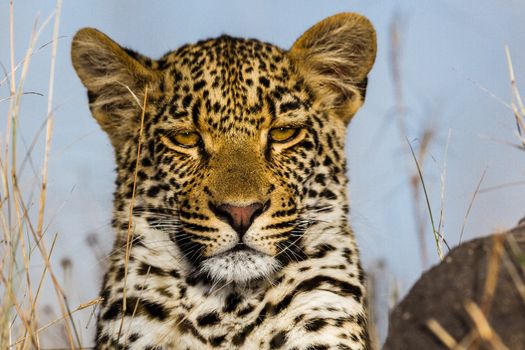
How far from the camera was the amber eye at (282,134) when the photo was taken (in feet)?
20.0

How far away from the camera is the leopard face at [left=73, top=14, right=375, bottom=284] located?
216 inches

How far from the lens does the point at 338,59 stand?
22.3 ft

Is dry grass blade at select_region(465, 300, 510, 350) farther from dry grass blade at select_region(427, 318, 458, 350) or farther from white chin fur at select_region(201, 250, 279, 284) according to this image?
white chin fur at select_region(201, 250, 279, 284)

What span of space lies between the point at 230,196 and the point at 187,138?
0.89m

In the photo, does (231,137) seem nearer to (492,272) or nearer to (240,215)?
(240,215)

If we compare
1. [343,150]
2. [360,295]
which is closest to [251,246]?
[360,295]

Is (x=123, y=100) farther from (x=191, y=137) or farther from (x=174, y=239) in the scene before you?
(x=174, y=239)

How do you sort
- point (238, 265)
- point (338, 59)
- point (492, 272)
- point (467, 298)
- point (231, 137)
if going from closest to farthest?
point (492, 272) → point (467, 298) → point (238, 265) → point (231, 137) → point (338, 59)

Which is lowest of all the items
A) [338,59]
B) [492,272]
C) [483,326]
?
[483,326]

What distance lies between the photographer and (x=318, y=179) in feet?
19.9

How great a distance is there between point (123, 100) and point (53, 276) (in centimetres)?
158

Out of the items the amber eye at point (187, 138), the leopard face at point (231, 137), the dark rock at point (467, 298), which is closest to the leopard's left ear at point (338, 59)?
the leopard face at point (231, 137)

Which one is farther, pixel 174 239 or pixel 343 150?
pixel 343 150

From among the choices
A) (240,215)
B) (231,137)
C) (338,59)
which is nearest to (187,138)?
(231,137)
